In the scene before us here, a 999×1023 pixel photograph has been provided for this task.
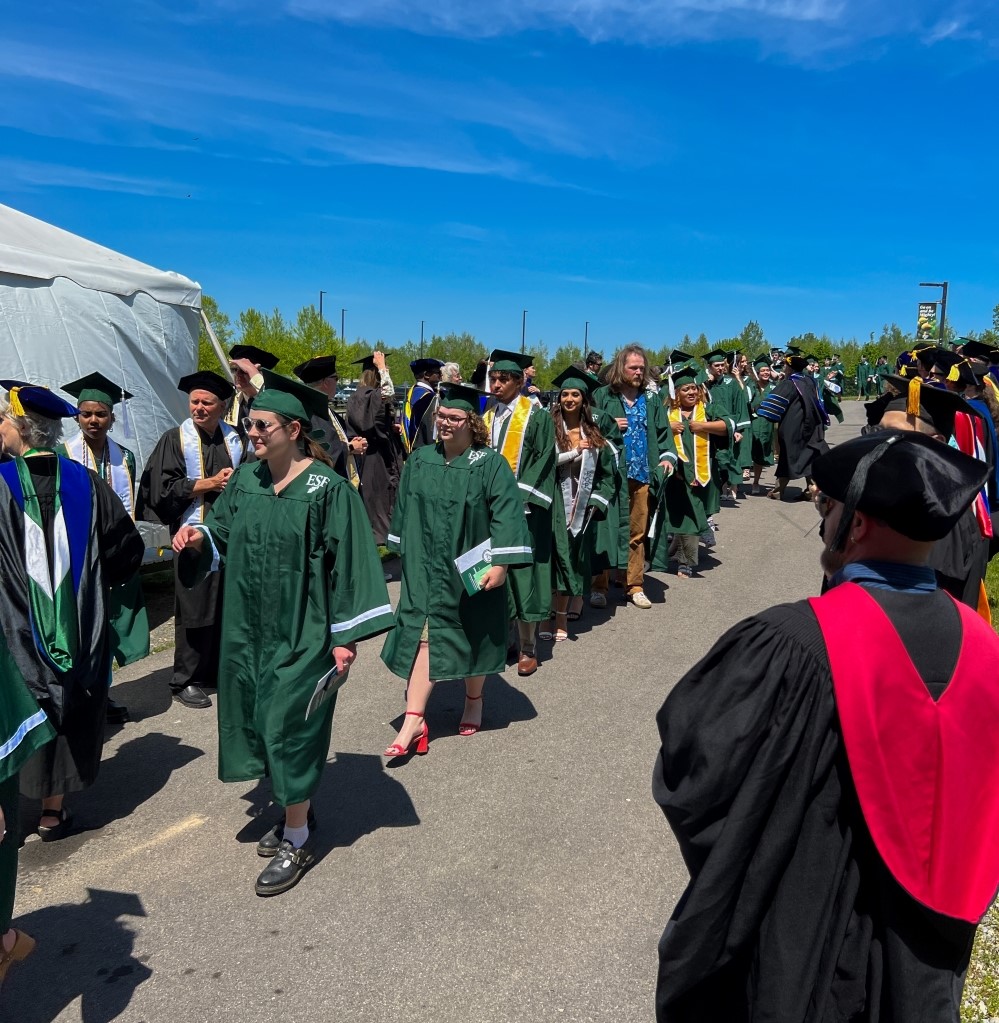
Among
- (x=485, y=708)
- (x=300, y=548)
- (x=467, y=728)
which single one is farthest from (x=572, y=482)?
(x=300, y=548)

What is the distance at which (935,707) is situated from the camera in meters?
1.62

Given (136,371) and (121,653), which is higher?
(136,371)

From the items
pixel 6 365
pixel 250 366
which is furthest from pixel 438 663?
pixel 6 365

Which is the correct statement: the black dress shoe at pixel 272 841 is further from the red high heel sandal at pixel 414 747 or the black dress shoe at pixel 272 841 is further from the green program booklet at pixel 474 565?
the green program booklet at pixel 474 565

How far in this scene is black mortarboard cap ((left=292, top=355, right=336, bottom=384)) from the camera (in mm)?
6367

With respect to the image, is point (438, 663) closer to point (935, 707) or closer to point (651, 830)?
point (651, 830)

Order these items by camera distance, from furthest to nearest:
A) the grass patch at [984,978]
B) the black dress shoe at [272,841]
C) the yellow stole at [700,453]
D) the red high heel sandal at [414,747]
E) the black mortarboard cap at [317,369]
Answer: the yellow stole at [700,453] → the black mortarboard cap at [317,369] → the red high heel sandal at [414,747] → the black dress shoe at [272,841] → the grass patch at [984,978]

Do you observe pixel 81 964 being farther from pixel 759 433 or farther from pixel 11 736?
pixel 759 433

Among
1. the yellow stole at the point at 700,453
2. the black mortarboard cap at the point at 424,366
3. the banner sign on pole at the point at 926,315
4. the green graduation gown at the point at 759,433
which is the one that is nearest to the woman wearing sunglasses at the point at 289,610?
the yellow stole at the point at 700,453

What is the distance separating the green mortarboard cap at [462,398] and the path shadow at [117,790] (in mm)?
2305

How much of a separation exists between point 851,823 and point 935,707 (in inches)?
10.8

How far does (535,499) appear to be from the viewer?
19.7 feet

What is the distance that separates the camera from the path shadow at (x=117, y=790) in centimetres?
384

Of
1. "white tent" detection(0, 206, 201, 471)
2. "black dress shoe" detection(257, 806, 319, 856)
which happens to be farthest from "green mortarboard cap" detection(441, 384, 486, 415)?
"white tent" detection(0, 206, 201, 471)
